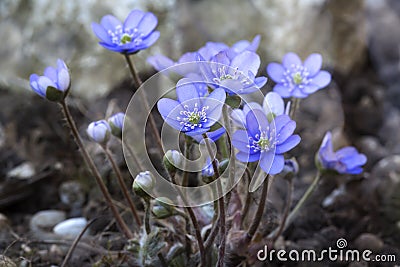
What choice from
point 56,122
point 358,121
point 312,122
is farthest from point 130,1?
point 358,121

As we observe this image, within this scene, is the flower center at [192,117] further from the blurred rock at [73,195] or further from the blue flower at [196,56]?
the blurred rock at [73,195]

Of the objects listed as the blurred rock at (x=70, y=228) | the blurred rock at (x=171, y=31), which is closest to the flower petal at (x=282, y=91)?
the blurred rock at (x=70, y=228)

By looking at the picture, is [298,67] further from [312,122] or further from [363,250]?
[312,122]

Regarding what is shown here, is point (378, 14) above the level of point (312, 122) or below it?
above

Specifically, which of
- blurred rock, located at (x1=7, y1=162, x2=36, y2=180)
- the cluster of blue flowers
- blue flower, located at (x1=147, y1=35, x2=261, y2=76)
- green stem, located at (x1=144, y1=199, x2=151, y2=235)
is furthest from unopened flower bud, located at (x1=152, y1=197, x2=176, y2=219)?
blurred rock, located at (x1=7, y1=162, x2=36, y2=180)

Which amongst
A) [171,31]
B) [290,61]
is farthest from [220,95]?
[171,31]

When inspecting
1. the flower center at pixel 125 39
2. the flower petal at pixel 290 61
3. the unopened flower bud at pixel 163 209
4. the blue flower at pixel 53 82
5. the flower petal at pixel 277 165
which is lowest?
the unopened flower bud at pixel 163 209

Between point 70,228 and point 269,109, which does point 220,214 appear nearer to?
point 269,109
